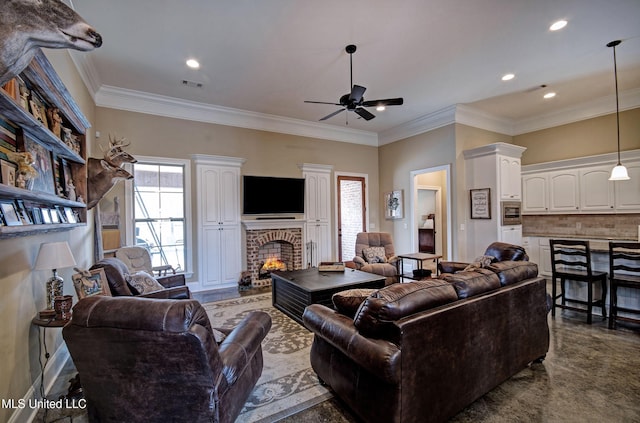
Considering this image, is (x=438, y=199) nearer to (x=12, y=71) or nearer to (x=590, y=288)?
(x=590, y=288)

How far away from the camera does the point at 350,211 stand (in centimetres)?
732

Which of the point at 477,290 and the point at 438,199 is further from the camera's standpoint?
the point at 438,199

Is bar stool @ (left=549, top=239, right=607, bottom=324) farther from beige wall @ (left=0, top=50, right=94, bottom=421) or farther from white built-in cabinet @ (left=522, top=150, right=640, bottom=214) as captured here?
beige wall @ (left=0, top=50, right=94, bottom=421)

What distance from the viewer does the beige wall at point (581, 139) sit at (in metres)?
5.09

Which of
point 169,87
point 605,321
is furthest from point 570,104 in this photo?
point 169,87

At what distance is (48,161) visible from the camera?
2.24 m

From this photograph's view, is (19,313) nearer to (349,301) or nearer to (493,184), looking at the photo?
(349,301)

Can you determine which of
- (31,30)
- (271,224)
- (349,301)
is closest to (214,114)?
(271,224)

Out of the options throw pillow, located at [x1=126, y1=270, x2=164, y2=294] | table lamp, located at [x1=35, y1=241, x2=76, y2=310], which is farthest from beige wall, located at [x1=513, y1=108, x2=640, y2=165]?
table lamp, located at [x1=35, y1=241, x2=76, y2=310]

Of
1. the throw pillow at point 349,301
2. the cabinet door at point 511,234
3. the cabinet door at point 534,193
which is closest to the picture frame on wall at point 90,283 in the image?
the throw pillow at point 349,301

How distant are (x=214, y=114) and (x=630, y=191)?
25.0 ft

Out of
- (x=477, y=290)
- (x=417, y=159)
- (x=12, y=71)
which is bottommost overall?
(x=477, y=290)

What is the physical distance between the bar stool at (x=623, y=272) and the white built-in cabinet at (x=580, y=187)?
7.56ft

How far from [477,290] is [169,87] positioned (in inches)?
202
